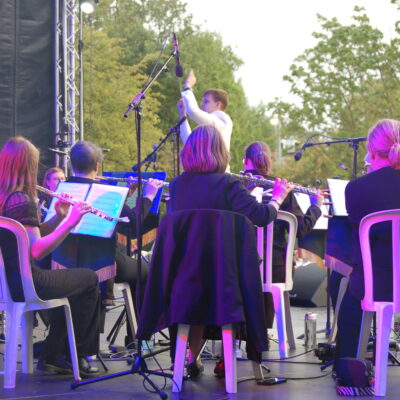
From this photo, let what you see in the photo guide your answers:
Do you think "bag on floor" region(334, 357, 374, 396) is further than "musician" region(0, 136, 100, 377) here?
No

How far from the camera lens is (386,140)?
4477 millimetres

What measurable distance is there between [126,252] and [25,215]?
6.88 feet

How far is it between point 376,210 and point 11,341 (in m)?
2.39

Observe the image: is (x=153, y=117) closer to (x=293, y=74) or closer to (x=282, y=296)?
(x=293, y=74)

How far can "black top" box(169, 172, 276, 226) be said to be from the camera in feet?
14.5

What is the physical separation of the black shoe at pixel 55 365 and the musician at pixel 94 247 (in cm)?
72

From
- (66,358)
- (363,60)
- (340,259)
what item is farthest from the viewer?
(363,60)

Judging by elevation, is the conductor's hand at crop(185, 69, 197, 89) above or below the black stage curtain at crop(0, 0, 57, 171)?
below

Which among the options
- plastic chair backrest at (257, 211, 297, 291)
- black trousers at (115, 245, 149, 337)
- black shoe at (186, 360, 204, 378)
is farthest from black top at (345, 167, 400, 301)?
black trousers at (115, 245, 149, 337)

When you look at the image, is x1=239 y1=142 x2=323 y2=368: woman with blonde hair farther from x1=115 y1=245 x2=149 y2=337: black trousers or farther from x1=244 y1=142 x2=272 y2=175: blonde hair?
x1=115 y1=245 x2=149 y2=337: black trousers

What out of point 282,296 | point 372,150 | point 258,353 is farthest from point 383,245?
point 282,296

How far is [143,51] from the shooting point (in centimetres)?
3625

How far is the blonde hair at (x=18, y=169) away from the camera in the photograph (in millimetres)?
4621

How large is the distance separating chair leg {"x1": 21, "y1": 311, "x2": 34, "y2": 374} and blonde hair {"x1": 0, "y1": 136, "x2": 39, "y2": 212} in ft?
2.90
